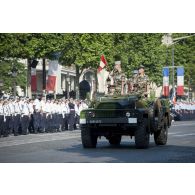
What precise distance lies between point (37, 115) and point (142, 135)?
34.1ft

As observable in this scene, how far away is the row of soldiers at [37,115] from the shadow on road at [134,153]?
4906 millimetres

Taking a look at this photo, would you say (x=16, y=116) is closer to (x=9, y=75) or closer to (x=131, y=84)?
(x=9, y=75)

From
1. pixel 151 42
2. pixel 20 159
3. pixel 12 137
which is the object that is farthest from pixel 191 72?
pixel 20 159

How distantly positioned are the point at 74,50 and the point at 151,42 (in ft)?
8.90

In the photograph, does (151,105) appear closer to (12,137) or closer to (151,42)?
(151,42)

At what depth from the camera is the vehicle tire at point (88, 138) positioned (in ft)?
68.2

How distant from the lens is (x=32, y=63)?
84.5 ft

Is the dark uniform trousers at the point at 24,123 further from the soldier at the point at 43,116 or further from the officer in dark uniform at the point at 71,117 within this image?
the officer in dark uniform at the point at 71,117

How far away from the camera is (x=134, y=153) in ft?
62.9

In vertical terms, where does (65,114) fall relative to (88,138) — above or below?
above

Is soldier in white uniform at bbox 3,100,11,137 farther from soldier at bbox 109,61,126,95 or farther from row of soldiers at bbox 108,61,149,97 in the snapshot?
soldier at bbox 109,61,126,95

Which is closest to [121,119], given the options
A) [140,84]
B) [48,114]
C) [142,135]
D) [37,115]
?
[142,135]

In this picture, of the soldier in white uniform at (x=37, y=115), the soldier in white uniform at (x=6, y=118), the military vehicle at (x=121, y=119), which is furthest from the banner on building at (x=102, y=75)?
the soldier in white uniform at (x=37, y=115)

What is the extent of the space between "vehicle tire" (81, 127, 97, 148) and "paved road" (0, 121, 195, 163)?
0.24 metres
